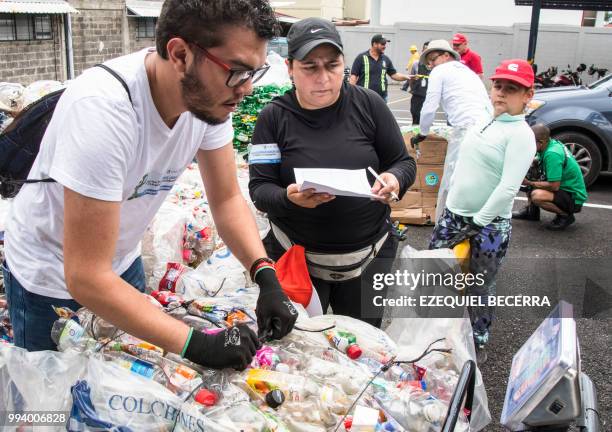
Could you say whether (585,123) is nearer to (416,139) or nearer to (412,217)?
(416,139)

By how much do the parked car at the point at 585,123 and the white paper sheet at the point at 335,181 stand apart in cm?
584

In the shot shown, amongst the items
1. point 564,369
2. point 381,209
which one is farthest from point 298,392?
point 381,209

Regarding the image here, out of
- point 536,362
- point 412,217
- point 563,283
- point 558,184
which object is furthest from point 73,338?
point 558,184

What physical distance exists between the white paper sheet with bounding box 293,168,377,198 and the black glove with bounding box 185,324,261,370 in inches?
30.3

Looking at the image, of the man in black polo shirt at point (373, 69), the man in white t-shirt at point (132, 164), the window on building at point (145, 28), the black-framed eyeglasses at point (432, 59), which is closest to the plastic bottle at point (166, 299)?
the man in white t-shirt at point (132, 164)

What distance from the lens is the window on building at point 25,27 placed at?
39.9 feet

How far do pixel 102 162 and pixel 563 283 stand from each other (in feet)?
14.2

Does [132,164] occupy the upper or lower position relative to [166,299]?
upper

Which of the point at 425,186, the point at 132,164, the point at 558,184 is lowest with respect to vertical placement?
the point at 425,186

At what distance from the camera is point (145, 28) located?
1647 centimetres

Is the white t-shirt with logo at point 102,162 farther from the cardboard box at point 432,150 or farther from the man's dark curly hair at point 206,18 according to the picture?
the cardboard box at point 432,150

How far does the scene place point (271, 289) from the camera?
1.88 meters

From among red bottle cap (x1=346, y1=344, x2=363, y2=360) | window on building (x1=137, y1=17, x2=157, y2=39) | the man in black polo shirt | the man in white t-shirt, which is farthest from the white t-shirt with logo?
window on building (x1=137, y1=17, x2=157, y2=39)

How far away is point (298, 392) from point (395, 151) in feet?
4.39
